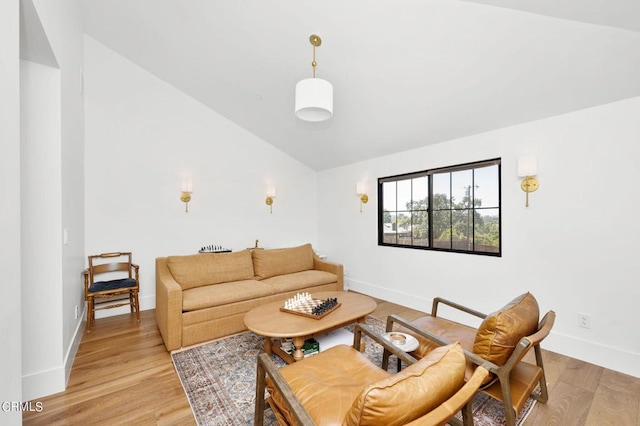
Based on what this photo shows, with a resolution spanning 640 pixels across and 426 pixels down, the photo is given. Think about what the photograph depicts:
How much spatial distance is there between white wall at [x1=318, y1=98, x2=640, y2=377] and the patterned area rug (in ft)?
3.80

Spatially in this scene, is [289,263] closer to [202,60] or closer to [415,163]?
[415,163]

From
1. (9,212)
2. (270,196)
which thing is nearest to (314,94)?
(9,212)

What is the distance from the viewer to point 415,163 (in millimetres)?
3777

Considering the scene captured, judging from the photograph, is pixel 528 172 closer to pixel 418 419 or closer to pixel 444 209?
pixel 444 209

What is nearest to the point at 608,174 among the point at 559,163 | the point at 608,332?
the point at 559,163

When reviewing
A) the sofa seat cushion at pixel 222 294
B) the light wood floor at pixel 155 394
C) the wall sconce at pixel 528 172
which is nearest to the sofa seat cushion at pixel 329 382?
the light wood floor at pixel 155 394

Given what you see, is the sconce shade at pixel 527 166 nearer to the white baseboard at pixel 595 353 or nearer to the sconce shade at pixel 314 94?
the white baseboard at pixel 595 353

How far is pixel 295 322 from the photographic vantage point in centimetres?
232

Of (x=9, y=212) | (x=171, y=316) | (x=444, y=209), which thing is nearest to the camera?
(x=9, y=212)

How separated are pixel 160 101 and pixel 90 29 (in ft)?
3.33

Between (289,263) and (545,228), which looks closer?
(545,228)

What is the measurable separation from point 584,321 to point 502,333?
5.80 feet

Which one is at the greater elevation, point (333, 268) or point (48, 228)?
point (48, 228)

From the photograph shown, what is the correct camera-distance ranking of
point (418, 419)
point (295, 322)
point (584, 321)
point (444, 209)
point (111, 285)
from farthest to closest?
point (444, 209), point (111, 285), point (584, 321), point (295, 322), point (418, 419)
